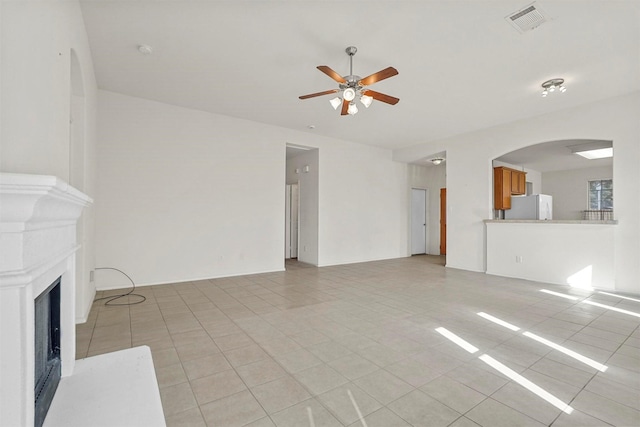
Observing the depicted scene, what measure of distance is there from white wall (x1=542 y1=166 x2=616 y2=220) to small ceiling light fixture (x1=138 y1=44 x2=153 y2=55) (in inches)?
468

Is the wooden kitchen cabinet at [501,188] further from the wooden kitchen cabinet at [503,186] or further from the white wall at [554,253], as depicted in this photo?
the white wall at [554,253]

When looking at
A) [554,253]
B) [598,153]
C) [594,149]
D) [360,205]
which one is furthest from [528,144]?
[360,205]

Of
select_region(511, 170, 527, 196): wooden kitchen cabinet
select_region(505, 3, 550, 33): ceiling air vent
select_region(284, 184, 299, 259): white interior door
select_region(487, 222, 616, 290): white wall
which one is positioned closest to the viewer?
select_region(505, 3, 550, 33): ceiling air vent

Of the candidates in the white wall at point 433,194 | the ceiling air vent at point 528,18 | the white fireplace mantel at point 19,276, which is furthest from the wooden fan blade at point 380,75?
the white wall at point 433,194

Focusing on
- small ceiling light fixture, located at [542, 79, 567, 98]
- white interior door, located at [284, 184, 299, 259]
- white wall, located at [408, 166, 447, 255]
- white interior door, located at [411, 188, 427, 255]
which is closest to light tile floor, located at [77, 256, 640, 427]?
small ceiling light fixture, located at [542, 79, 567, 98]

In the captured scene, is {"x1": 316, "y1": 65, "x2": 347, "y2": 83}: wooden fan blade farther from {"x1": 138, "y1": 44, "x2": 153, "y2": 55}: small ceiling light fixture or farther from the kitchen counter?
the kitchen counter

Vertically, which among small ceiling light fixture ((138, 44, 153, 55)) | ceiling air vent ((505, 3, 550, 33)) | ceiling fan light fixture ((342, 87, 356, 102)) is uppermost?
small ceiling light fixture ((138, 44, 153, 55))

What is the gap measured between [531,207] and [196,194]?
21.0ft

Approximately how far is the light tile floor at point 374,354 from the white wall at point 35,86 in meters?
1.52

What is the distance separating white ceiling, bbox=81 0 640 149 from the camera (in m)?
2.61

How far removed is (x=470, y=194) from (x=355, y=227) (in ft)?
8.76

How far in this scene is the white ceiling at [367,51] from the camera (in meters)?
2.61

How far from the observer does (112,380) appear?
1.72 meters

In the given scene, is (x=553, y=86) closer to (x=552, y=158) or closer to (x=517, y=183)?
(x=517, y=183)
